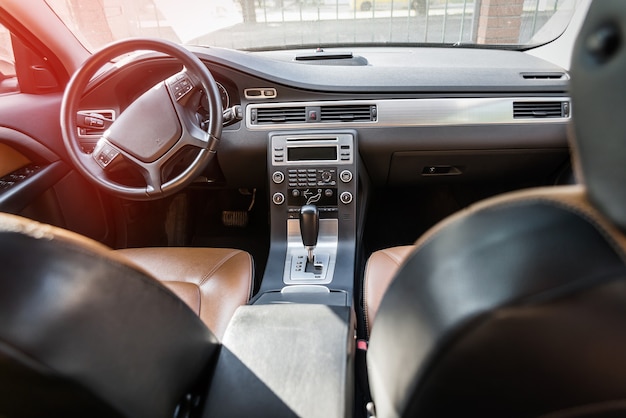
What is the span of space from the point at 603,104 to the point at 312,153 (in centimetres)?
127

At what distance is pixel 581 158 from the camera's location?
0.42 metres

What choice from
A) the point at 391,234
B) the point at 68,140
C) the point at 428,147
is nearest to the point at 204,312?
the point at 68,140

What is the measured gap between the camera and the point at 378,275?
128 centimetres

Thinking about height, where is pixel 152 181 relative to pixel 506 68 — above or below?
below

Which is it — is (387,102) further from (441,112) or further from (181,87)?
(181,87)

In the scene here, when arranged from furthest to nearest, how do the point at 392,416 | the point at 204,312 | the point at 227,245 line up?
the point at 227,245 < the point at 204,312 < the point at 392,416

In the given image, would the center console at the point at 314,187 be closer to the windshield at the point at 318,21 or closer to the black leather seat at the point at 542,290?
the windshield at the point at 318,21

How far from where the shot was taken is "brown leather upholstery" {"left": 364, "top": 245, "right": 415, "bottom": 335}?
118cm

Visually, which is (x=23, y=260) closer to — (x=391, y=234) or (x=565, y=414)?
(x=565, y=414)

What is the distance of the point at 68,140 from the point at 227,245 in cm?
94

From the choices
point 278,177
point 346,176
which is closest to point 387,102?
point 346,176

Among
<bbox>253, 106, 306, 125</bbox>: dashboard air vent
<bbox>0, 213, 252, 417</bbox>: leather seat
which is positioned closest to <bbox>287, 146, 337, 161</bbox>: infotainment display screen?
<bbox>253, 106, 306, 125</bbox>: dashboard air vent

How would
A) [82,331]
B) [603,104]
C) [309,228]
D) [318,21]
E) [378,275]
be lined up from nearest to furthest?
[603,104]
[82,331]
[378,275]
[309,228]
[318,21]

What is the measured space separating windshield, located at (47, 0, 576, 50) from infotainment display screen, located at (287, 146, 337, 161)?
23.3 inches
